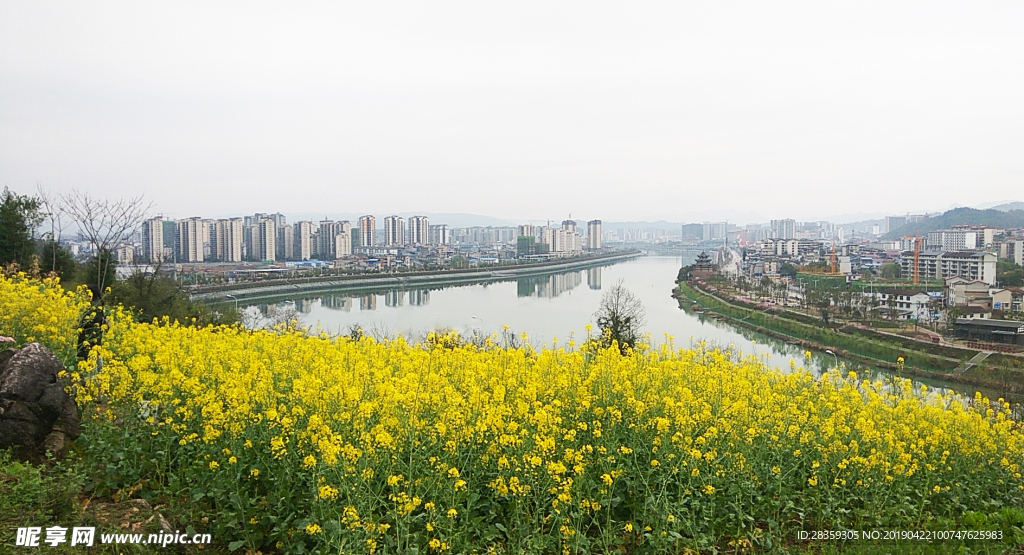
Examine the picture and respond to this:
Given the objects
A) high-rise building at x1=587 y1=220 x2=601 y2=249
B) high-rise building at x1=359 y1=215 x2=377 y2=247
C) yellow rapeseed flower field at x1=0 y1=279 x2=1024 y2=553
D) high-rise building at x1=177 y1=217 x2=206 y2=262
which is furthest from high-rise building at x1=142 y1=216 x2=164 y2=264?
high-rise building at x1=587 y1=220 x2=601 y2=249

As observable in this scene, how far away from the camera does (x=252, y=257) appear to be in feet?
241

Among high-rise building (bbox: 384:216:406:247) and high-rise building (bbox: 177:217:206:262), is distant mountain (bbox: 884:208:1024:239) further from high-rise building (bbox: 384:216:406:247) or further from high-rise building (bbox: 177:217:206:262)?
high-rise building (bbox: 177:217:206:262)

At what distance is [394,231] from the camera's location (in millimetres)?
113562

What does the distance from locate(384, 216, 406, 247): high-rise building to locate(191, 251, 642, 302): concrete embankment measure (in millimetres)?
43248

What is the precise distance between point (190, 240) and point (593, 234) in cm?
7608

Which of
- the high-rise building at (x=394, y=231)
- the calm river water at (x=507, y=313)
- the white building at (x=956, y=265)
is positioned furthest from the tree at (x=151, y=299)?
the high-rise building at (x=394, y=231)

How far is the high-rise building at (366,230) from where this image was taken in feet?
317

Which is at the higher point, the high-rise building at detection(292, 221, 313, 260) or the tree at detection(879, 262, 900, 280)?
the high-rise building at detection(292, 221, 313, 260)

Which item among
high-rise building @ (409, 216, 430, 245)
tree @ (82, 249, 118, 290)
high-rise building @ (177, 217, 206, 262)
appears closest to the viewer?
tree @ (82, 249, 118, 290)

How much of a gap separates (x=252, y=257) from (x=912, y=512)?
2979 inches

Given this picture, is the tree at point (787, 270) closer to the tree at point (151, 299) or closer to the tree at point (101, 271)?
the tree at point (151, 299)

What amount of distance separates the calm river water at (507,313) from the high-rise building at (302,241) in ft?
107

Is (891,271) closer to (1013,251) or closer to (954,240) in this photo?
(1013,251)

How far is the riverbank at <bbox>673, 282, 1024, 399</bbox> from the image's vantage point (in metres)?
19.4
